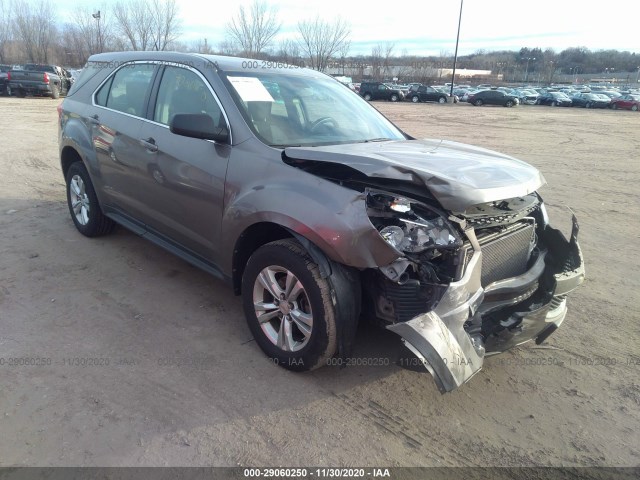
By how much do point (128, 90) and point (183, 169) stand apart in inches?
59.5

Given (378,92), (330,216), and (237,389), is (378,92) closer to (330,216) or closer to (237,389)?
(330,216)

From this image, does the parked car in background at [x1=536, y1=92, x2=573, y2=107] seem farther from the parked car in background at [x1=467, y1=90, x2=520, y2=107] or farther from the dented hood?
the dented hood

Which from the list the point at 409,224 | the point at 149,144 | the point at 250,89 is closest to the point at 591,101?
the point at 250,89

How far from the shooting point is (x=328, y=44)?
60.1 meters

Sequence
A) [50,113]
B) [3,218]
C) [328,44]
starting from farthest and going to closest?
[328,44] → [50,113] → [3,218]

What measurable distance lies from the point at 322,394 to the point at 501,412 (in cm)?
107

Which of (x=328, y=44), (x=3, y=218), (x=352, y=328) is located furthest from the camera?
(x=328, y=44)

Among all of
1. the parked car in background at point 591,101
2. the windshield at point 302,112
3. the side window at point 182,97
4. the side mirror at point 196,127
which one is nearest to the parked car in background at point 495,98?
the parked car in background at point 591,101

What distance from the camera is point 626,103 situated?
42.7 metres

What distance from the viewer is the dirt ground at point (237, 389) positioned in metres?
2.55

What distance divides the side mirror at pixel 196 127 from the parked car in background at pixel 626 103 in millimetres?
48779

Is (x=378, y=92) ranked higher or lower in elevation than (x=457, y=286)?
lower

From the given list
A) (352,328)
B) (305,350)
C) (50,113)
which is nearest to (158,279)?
(305,350)

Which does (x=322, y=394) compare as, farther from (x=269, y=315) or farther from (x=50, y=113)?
(x=50, y=113)
